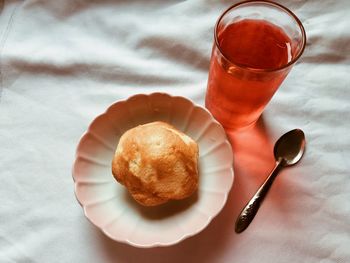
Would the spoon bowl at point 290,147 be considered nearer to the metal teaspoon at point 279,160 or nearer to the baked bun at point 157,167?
the metal teaspoon at point 279,160

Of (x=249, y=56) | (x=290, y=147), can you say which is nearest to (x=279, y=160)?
(x=290, y=147)

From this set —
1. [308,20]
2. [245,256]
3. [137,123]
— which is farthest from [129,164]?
[308,20]

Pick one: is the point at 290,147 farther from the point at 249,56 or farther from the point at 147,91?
the point at 147,91

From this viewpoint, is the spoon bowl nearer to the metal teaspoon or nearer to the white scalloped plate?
the metal teaspoon

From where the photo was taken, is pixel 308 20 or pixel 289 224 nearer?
pixel 289 224

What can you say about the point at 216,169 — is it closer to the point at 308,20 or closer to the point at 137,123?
the point at 137,123
